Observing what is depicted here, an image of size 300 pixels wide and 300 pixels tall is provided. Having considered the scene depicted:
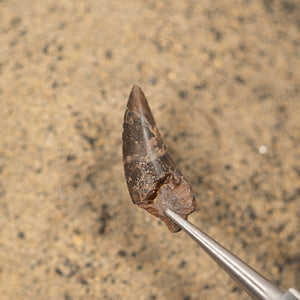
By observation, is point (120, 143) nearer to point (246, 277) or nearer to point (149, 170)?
point (149, 170)

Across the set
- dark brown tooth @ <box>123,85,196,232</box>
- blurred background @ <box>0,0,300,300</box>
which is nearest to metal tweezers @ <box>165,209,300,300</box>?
dark brown tooth @ <box>123,85,196,232</box>

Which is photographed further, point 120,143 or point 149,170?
point 120,143

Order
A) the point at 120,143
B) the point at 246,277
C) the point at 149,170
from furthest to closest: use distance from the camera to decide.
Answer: the point at 120,143 < the point at 149,170 < the point at 246,277

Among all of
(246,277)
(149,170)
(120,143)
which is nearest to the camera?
(246,277)

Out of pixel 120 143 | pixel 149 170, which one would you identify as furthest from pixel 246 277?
pixel 120 143

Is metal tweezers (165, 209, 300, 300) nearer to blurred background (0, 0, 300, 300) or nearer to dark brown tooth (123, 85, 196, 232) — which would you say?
dark brown tooth (123, 85, 196, 232)

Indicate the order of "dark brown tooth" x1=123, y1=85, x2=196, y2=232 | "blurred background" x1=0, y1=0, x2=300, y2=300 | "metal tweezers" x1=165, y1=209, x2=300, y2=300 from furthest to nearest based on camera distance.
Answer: "blurred background" x1=0, y1=0, x2=300, y2=300
"dark brown tooth" x1=123, y1=85, x2=196, y2=232
"metal tweezers" x1=165, y1=209, x2=300, y2=300
